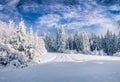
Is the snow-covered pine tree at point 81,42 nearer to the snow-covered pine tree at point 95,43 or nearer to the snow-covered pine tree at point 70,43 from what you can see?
the snow-covered pine tree at point 70,43

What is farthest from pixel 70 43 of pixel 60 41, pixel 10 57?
pixel 10 57

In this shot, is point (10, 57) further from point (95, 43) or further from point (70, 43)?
point (70, 43)

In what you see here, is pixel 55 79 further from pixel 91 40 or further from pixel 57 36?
pixel 91 40

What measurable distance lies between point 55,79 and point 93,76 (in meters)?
2.52

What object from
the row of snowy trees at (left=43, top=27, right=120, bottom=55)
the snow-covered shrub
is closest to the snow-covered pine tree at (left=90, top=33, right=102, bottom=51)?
the row of snowy trees at (left=43, top=27, right=120, bottom=55)

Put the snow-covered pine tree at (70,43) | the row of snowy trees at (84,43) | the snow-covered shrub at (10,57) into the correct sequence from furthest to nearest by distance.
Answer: the snow-covered pine tree at (70,43) → the row of snowy trees at (84,43) → the snow-covered shrub at (10,57)

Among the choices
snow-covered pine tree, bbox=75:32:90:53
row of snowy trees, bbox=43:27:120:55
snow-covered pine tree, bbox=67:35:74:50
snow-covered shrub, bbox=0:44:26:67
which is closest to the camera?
snow-covered shrub, bbox=0:44:26:67

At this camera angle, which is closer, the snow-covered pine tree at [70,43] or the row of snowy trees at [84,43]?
the row of snowy trees at [84,43]

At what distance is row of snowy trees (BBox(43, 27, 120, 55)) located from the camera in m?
102

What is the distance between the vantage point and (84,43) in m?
109

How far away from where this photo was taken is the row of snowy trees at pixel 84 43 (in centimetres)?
10150

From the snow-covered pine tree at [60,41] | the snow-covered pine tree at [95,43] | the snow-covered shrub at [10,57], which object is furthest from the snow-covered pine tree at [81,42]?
the snow-covered shrub at [10,57]

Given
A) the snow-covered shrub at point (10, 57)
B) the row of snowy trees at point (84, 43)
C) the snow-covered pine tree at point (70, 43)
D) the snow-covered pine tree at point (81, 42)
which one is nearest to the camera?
the snow-covered shrub at point (10, 57)

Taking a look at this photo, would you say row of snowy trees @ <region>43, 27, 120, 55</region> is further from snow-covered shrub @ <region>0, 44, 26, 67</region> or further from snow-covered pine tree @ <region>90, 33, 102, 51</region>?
snow-covered shrub @ <region>0, 44, 26, 67</region>
